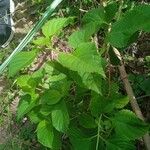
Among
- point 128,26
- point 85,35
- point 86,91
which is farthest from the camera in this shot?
point 86,91

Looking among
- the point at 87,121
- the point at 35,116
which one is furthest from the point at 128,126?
the point at 35,116

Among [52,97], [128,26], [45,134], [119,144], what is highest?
[128,26]

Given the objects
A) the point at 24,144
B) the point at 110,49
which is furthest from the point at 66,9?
the point at 110,49

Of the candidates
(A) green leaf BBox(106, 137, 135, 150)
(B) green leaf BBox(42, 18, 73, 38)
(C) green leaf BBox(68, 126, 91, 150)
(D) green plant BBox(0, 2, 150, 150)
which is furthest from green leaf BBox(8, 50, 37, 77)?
(A) green leaf BBox(106, 137, 135, 150)

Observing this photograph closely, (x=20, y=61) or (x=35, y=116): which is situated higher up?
(x=20, y=61)

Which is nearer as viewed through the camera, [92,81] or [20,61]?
[92,81]

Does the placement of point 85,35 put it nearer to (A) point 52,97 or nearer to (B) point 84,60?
(B) point 84,60

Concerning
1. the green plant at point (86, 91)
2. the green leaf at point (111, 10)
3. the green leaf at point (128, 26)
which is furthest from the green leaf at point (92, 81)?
the green leaf at point (111, 10)
